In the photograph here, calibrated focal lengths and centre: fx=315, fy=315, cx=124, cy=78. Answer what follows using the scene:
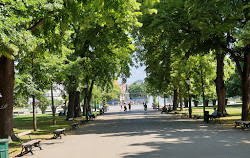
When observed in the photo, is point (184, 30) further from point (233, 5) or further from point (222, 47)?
point (233, 5)

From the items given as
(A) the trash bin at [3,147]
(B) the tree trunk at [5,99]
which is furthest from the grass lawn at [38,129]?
(A) the trash bin at [3,147]

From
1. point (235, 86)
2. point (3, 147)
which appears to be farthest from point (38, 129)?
point (235, 86)

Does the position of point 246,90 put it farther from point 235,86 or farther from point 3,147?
point 235,86

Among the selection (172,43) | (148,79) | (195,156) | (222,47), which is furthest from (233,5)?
(148,79)

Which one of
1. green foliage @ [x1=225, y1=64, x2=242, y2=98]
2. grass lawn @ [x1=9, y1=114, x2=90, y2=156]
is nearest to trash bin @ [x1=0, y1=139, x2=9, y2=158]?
grass lawn @ [x1=9, y1=114, x2=90, y2=156]

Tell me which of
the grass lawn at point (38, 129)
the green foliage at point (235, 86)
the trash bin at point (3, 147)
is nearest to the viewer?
the trash bin at point (3, 147)

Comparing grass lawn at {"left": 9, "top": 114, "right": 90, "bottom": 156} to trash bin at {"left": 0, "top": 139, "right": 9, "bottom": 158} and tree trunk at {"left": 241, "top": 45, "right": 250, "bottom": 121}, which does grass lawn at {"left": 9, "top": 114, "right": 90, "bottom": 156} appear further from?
tree trunk at {"left": 241, "top": 45, "right": 250, "bottom": 121}

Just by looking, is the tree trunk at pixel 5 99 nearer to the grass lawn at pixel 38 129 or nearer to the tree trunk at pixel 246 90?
the grass lawn at pixel 38 129

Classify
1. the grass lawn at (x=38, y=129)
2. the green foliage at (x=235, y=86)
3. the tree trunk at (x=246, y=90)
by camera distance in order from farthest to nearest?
the green foliage at (x=235, y=86) → the tree trunk at (x=246, y=90) → the grass lawn at (x=38, y=129)

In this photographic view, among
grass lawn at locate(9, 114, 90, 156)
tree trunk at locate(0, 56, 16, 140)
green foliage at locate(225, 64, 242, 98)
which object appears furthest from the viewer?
green foliage at locate(225, 64, 242, 98)

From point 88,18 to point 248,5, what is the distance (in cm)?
835

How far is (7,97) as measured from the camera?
50.4 ft

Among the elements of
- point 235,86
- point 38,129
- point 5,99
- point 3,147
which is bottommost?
point 38,129

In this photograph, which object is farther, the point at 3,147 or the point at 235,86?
the point at 235,86
